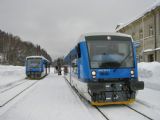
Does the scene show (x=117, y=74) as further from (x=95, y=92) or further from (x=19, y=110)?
(x=19, y=110)

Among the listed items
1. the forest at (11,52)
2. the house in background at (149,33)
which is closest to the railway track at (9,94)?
the house in background at (149,33)

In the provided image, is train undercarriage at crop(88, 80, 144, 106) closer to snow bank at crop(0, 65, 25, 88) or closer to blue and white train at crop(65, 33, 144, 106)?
blue and white train at crop(65, 33, 144, 106)

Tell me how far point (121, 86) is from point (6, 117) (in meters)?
4.17

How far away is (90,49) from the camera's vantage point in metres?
10.6

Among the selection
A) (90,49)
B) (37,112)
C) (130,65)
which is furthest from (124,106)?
(37,112)

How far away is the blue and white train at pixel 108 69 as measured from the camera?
32.9 ft

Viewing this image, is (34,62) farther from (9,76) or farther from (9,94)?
(9,94)

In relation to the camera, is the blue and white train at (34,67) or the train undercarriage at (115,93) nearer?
the train undercarriage at (115,93)

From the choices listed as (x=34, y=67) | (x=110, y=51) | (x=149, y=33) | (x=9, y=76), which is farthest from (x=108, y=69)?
(x=9, y=76)

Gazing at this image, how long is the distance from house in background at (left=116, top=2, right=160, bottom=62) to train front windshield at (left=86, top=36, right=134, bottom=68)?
15.3 metres

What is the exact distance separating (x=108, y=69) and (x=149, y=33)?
19393mm

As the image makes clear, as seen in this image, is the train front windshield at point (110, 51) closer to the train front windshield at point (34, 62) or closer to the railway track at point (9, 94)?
the railway track at point (9, 94)

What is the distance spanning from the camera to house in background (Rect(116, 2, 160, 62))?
84.9 feet

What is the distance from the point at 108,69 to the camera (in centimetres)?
1031
